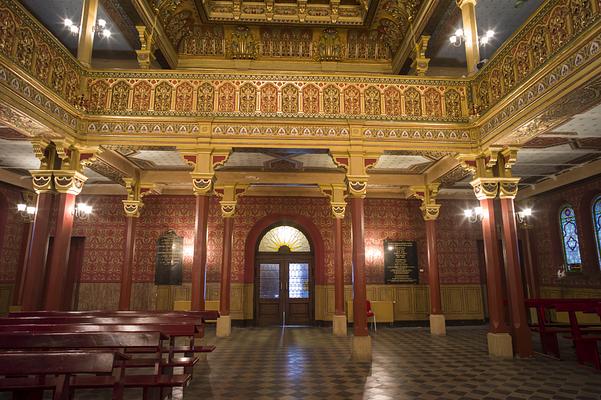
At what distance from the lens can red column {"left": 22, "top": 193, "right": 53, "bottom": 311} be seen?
7.17 meters

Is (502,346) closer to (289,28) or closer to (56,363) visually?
(56,363)

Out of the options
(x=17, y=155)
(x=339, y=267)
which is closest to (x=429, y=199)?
(x=339, y=267)

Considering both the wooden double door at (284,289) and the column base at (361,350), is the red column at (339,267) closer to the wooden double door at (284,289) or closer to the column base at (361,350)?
the wooden double door at (284,289)

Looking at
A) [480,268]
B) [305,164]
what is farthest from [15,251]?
[480,268]

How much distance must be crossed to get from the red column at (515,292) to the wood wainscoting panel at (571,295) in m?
4.89

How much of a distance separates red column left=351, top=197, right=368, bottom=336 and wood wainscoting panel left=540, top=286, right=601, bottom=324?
7795mm

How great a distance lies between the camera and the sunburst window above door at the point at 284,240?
1422 cm

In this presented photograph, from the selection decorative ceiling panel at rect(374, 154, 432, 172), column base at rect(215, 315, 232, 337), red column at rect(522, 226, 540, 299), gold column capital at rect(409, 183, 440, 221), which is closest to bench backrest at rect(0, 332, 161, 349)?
column base at rect(215, 315, 232, 337)

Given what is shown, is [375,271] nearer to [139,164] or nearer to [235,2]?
[139,164]

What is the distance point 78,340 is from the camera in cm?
388

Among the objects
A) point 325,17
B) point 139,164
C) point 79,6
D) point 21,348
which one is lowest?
point 21,348

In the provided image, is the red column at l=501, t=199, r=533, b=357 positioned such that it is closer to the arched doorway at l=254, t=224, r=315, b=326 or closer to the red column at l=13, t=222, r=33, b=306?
the arched doorway at l=254, t=224, r=315, b=326

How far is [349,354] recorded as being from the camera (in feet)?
27.3

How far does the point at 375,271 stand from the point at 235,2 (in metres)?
10.1
